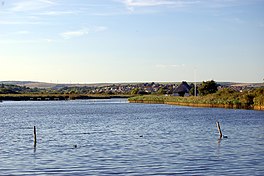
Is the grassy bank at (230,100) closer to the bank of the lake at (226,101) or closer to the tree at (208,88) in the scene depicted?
the bank of the lake at (226,101)

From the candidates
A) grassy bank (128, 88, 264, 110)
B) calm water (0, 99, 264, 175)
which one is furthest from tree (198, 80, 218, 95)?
calm water (0, 99, 264, 175)

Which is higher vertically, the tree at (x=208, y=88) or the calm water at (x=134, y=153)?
the tree at (x=208, y=88)

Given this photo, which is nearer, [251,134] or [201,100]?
[251,134]

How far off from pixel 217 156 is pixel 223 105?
2682 inches

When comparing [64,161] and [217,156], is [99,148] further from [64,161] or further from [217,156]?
[217,156]

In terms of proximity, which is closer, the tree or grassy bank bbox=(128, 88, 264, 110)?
grassy bank bbox=(128, 88, 264, 110)

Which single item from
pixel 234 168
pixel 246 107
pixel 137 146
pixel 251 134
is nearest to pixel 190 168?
pixel 234 168

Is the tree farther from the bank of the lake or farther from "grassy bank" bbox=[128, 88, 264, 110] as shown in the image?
"grassy bank" bbox=[128, 88, 264, 110]

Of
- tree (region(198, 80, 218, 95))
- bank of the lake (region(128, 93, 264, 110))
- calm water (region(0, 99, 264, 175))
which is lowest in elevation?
calm water (region(0, 99, 264, 175))

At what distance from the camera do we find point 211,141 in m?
40.6

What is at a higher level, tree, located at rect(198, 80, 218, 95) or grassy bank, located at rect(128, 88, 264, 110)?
tree, located at rect(198, 80, 218, 95)

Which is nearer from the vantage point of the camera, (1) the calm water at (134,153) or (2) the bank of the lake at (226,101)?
(1) the calm water at (134,153)

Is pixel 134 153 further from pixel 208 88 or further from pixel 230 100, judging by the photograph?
pixel 208 88

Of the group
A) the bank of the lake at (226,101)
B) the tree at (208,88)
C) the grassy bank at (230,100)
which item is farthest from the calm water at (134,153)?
the tree at (208,88)
